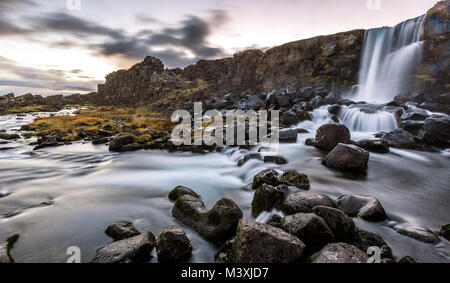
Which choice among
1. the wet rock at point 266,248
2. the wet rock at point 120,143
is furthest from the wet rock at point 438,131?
the wet rock at point 120,143

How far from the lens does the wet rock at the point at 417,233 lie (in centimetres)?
465

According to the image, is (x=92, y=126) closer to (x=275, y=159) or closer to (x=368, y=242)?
(x=275, y=159)

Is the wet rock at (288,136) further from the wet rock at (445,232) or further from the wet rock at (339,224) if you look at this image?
the wet rock at (339,224)

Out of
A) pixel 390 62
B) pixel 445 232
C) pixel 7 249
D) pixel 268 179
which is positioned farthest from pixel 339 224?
pixel 390 62

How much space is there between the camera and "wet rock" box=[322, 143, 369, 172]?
30.5ft

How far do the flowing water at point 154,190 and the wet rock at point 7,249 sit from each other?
151 millimetres

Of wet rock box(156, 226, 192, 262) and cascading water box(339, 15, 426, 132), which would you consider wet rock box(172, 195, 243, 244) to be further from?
cascading water box(339, 15, 426, 132)

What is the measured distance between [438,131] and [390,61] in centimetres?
2339

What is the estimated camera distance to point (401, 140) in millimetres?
12914
